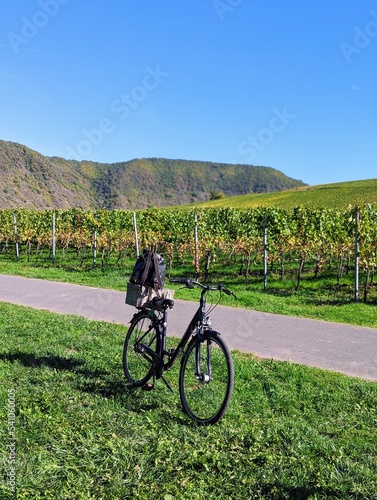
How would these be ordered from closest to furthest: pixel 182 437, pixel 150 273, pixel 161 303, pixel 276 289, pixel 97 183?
pixel 182 437, pixel 161 303, pixel 150 273, pixel 276 289, pixel 97 183

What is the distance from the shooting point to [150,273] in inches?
190

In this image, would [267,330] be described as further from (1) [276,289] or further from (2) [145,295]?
→ (1) [276,289]

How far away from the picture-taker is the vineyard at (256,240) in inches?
473

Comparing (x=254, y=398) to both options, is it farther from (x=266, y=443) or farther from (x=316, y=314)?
(x=316, y=314)

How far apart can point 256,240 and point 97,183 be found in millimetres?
134253

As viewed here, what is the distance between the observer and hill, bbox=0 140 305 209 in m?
101

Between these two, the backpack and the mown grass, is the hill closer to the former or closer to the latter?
the mown grass

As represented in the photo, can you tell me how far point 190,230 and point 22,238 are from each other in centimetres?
1078

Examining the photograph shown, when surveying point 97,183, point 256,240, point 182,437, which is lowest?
A: point 182,437

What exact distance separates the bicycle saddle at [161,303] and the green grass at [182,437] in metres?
0.88

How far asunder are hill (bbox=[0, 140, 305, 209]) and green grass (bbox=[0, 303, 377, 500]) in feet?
137

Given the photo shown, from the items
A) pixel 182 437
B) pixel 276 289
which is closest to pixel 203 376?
pixel 182 437

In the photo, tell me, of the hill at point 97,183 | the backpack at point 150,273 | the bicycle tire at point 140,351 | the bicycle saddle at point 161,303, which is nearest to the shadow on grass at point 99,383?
the bicycle tire at point 140,351

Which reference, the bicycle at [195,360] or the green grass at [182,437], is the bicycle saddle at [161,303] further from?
the green grass at [182,437]
